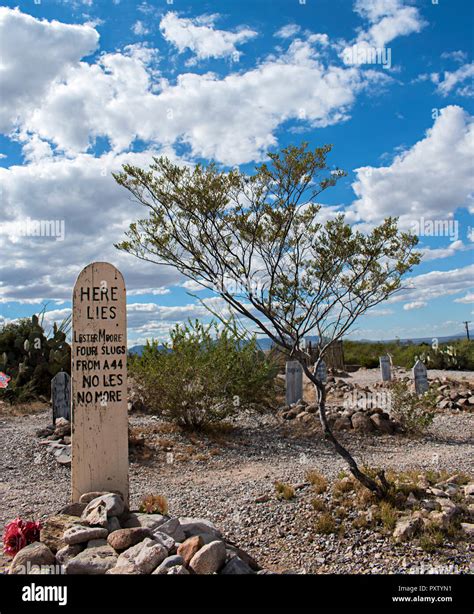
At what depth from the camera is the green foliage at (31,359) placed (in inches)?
580

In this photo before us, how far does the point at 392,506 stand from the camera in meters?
5.10

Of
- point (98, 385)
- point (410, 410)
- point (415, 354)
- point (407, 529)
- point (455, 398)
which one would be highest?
point (98, 385)

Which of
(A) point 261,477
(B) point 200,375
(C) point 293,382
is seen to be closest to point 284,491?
(A) point 261,477

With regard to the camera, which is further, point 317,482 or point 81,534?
point 317,482

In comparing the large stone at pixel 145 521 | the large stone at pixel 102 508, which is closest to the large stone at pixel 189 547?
the large stone at pixel 145 521

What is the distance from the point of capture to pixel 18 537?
4.03 metres

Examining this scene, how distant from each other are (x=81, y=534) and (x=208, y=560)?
99 cm

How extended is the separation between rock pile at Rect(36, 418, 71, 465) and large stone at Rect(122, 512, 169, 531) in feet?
13.0

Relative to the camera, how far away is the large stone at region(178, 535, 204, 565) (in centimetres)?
382

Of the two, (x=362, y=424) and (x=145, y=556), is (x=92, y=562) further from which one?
(x=362, y=424)
